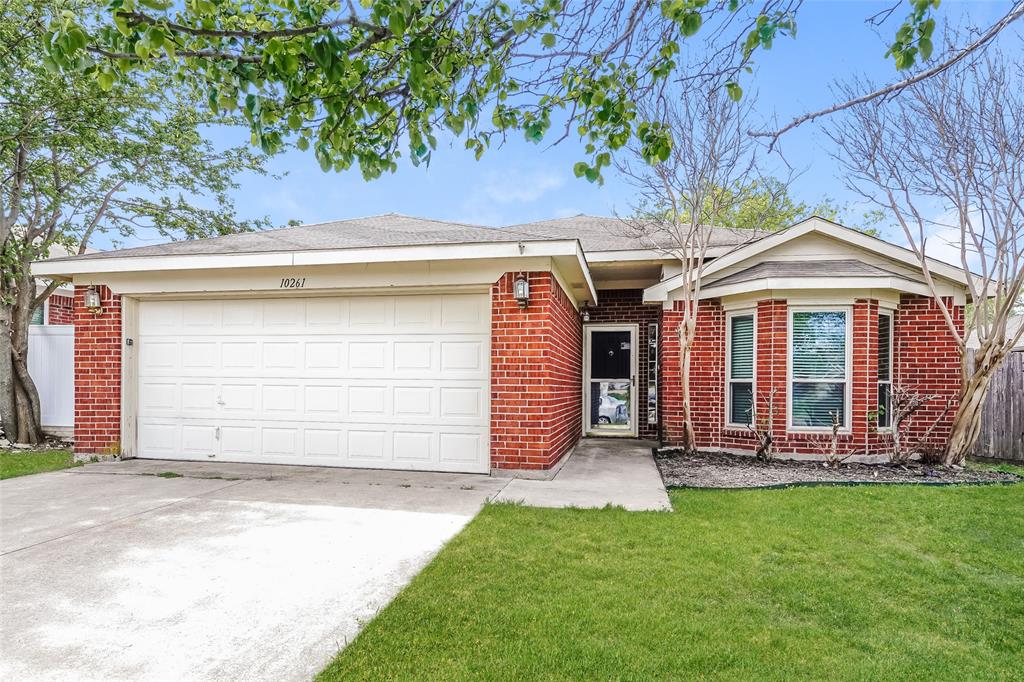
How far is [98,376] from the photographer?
25.0 ft

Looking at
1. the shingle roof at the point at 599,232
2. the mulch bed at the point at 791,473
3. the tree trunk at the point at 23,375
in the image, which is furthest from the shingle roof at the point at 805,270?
the tree trunk at the point at 23,375

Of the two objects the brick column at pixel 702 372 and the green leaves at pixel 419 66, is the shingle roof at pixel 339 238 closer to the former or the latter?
the green leaves at pixel 419 66

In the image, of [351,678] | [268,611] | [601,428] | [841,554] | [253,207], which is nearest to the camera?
[351,678]

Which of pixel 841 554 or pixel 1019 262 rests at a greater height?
pixel 1019 262

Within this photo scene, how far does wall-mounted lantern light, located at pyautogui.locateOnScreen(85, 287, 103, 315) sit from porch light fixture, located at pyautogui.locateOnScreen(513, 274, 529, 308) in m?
5.78

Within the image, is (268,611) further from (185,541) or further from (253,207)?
(253,207)

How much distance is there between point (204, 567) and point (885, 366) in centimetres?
893

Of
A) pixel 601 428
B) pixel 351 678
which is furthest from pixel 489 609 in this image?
pixel 601 428

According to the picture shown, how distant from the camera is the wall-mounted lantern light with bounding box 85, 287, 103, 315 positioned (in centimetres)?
756

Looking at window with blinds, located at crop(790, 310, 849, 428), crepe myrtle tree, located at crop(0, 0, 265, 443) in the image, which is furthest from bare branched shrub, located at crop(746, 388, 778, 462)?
crepe myrtle tree, located at crop(0, 0, 265, 443)

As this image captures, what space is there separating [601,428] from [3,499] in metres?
9.06

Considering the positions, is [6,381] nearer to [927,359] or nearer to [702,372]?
[702,372]

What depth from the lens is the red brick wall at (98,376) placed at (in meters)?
7.59

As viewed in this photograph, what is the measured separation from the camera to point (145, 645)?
2639mm
